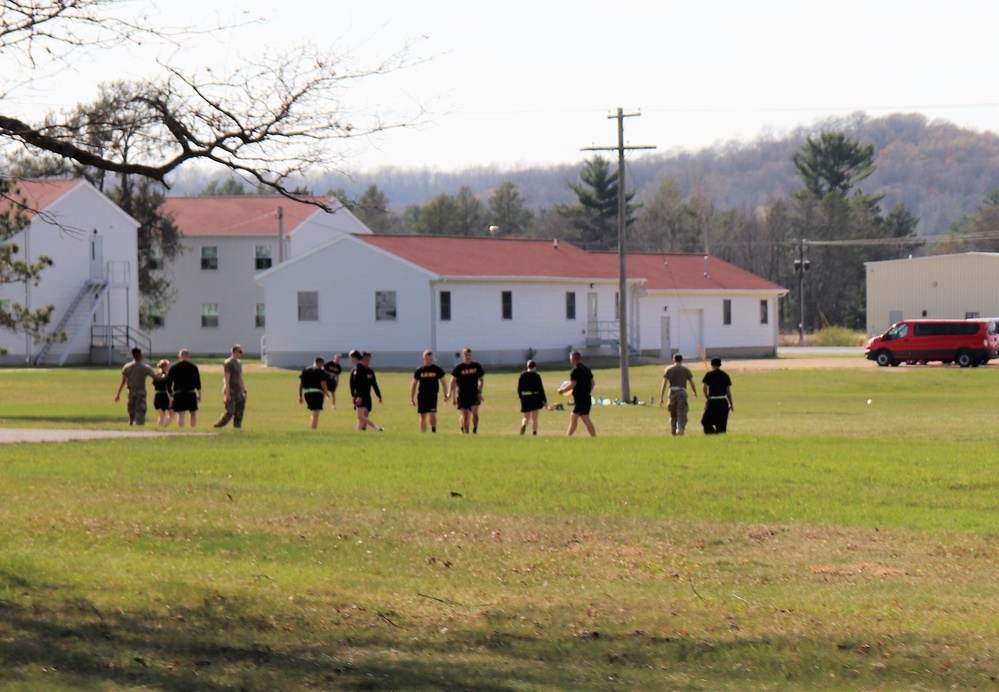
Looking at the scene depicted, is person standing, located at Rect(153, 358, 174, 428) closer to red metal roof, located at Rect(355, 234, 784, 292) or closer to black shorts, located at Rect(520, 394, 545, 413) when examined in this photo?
black shorts, located at Rect(520, 394, 545, 413)

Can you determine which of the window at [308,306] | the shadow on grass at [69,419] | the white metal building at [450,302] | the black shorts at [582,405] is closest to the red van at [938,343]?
the white metal building at [450,302]

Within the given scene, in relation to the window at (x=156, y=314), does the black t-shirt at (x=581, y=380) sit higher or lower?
lower

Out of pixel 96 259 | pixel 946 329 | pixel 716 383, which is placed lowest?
pixel 716 383

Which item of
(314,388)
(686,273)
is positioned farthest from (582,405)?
(686,273)

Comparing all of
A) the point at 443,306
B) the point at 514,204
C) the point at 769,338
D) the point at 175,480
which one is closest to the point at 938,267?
the point at 769,338

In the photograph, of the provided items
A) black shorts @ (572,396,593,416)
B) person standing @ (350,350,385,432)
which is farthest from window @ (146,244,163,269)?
black shorts @ (572,396,593,416)

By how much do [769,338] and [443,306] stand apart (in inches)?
840

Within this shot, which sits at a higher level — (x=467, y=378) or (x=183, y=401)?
(x=467, y=378)

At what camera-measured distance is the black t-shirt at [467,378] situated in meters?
25.0

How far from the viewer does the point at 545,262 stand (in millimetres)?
61344

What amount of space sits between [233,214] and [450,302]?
70.7 feet

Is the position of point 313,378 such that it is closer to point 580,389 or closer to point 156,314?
point 580,389

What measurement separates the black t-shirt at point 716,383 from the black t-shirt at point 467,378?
4286 mm

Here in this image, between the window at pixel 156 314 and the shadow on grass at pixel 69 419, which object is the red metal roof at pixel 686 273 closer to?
the window at pixel 156 314
